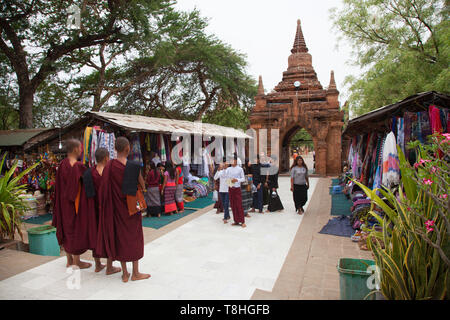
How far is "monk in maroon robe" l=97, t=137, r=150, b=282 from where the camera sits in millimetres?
3535

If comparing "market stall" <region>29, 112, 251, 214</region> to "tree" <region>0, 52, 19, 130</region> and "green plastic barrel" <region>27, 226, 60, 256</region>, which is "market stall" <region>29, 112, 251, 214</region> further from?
"tree" <region>0, 52, 19, 130</region>

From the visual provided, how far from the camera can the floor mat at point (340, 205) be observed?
300 inches

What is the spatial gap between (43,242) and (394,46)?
12647 millimetres

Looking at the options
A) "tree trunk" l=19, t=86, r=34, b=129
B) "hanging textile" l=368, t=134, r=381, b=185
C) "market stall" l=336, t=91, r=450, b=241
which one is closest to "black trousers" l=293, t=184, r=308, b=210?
"market stall" l=336, t=91, r=450, b=241

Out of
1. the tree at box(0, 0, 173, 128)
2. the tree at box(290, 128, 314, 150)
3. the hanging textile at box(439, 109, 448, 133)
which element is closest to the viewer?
the hanging textile at box(439, 109, 448, 133)

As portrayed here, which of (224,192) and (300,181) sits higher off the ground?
(300,181)

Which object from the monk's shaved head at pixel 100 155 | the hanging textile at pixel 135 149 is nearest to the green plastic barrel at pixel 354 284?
the monk's shaved head at pixel 100 155

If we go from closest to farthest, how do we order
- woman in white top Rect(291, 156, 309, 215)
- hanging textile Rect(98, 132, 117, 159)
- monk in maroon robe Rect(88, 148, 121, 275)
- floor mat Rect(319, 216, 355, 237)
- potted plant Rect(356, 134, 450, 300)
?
potted plant Rect(356, 134, 450, 300)
monk in maroon robe Rect(88, 148, 121, 275)
floor mat Rect(319, 216, 355, 237)
hanging textile Rect(98, 132, 117, 159)
woman in white top Rect(291, 156, 309, 215)

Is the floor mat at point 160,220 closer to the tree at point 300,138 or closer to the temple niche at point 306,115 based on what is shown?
the temple niche at point 306,115

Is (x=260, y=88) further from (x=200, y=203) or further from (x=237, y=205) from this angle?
(x=237, y=205)

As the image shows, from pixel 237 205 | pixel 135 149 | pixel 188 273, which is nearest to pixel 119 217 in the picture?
pixel 188 273

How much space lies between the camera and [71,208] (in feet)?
12.8

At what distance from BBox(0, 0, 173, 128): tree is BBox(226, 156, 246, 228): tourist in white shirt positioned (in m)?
10.7

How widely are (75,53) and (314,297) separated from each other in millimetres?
17760
